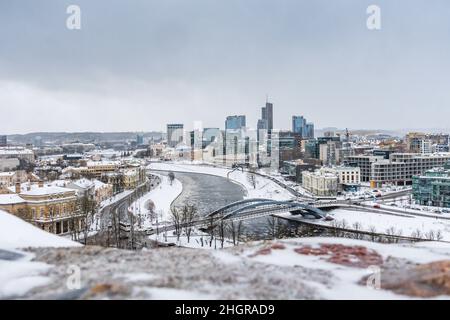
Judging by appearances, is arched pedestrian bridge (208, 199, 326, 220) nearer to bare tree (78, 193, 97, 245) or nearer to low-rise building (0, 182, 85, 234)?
bare tree (78, 193, 97, 245)

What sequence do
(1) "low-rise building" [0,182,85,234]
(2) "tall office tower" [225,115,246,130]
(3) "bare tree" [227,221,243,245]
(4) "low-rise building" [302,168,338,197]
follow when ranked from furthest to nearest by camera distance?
(2) "tall office tower" [225,115,246,130] < (4) "low-rise building" [302,168,338,197] < (1) "low-rise building" [0,182,85,234] < (3) "bare tree" [227,221,243,245]

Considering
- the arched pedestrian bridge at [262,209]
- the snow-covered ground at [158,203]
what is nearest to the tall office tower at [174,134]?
the snow-covered ground at [158,203]

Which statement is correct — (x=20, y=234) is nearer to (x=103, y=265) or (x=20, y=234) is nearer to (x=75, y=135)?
(x=103, y=265)

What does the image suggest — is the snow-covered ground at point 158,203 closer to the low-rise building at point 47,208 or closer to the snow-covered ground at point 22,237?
the low-rise building at point 47,208

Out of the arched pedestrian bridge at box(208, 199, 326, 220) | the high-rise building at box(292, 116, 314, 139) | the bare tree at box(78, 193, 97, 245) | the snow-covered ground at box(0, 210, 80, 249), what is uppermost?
the high-rise building at box(292, 116, 314, 139)

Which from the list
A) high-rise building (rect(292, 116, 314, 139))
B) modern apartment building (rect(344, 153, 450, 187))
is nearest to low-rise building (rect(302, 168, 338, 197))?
modern apartment building (rect(344, 153, 450, 187))

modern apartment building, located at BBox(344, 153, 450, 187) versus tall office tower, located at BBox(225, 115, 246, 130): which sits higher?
tall office tower, located at BBox(225, 115, 246, 130)

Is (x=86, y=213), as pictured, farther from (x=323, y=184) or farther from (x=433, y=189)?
(x=433, y=189)
